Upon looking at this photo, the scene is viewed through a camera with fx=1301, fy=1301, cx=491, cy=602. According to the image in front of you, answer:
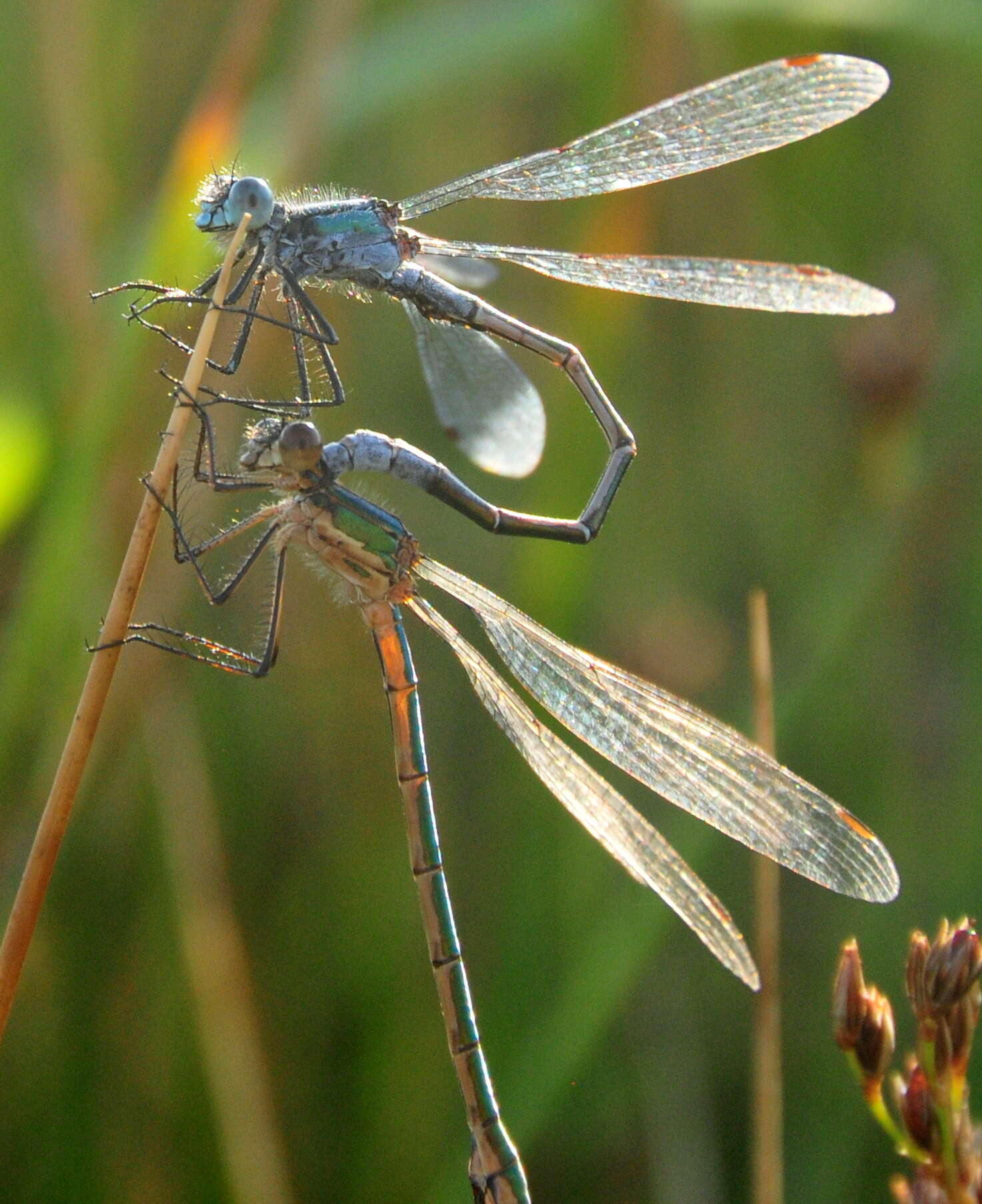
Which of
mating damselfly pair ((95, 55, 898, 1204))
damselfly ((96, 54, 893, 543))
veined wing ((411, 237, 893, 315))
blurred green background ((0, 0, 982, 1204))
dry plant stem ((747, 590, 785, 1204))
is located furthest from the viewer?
blurred green background ((0, 0, 982, 1204))

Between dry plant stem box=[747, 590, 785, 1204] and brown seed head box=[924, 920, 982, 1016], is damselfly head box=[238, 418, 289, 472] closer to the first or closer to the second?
dry plant stem box=[747, 590, 785, 1204]

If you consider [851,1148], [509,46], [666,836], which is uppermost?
[509,46]

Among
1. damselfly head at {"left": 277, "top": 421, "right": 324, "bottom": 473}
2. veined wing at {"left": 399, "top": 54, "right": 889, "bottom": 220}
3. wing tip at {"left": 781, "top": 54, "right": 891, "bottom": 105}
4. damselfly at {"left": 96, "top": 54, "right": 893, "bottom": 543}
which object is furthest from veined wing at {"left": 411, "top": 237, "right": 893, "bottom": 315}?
damselfly head at {"left": 277, "top": 421, "right": 324, "bottom": 473}

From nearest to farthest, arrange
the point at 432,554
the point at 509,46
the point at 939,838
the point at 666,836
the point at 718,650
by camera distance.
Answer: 1. the point at 666,836
2. the point at 509,46
3. the point at 939,838
4. the point at 718,650
5. the point at 432,554

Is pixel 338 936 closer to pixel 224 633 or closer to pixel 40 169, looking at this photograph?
pixel 224 633

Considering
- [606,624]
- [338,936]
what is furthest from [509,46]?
[338,936]

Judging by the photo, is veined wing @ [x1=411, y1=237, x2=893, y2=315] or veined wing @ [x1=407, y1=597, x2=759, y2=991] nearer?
veined wing @ [x1=407, y1=597, x2=759, y2=991]

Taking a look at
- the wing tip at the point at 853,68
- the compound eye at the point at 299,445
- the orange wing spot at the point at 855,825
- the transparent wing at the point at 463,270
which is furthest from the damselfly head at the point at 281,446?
the wing tip at the point at 853,68

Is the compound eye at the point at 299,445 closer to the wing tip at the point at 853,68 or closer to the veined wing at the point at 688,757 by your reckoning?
the veined wing at the point at 688,757
